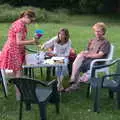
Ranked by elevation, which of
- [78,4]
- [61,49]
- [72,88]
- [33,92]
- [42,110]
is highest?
[78,4]

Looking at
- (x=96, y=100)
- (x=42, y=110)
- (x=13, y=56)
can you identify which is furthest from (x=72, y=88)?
(x=42, y=110)

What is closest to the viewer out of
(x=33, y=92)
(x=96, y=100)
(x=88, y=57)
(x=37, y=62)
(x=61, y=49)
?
(x=33, y=92)

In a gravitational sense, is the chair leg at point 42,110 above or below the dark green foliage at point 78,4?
below

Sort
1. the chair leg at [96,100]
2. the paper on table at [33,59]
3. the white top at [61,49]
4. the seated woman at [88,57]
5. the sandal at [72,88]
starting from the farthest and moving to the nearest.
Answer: the white top at [61,49]
the sandal at [72,88]
the seated woman at [88,57]
the paper on table at [33,59]
the chair leg at [96,100]

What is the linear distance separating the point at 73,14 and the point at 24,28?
1024 inches

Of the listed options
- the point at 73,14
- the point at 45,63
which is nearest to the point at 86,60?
the point at 45,63

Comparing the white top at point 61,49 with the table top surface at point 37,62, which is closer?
the table top surface at point 37,62

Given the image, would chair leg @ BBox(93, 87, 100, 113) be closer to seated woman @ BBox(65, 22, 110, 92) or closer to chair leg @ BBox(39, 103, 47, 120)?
chair leg @ BBox(39, 103, 47, 120)

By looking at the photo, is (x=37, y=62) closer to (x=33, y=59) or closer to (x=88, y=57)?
(x=33, y=59)

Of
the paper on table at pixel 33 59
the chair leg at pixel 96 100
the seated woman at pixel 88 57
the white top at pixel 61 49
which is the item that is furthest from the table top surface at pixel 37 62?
the white top at pixel 61 49

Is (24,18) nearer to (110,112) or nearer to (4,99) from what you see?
(4,99)

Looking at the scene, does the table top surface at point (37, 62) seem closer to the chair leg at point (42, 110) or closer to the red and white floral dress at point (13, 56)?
the red and white floral dress at point (13, 56)

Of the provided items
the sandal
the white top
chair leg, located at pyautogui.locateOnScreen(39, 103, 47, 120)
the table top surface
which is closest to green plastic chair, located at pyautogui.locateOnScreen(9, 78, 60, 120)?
chair leg, located at pyautogui.locateOnScreen(39, 103, 47, 120)

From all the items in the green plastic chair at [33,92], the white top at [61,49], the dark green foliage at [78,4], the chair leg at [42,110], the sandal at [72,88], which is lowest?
the sandal at [72,88]
